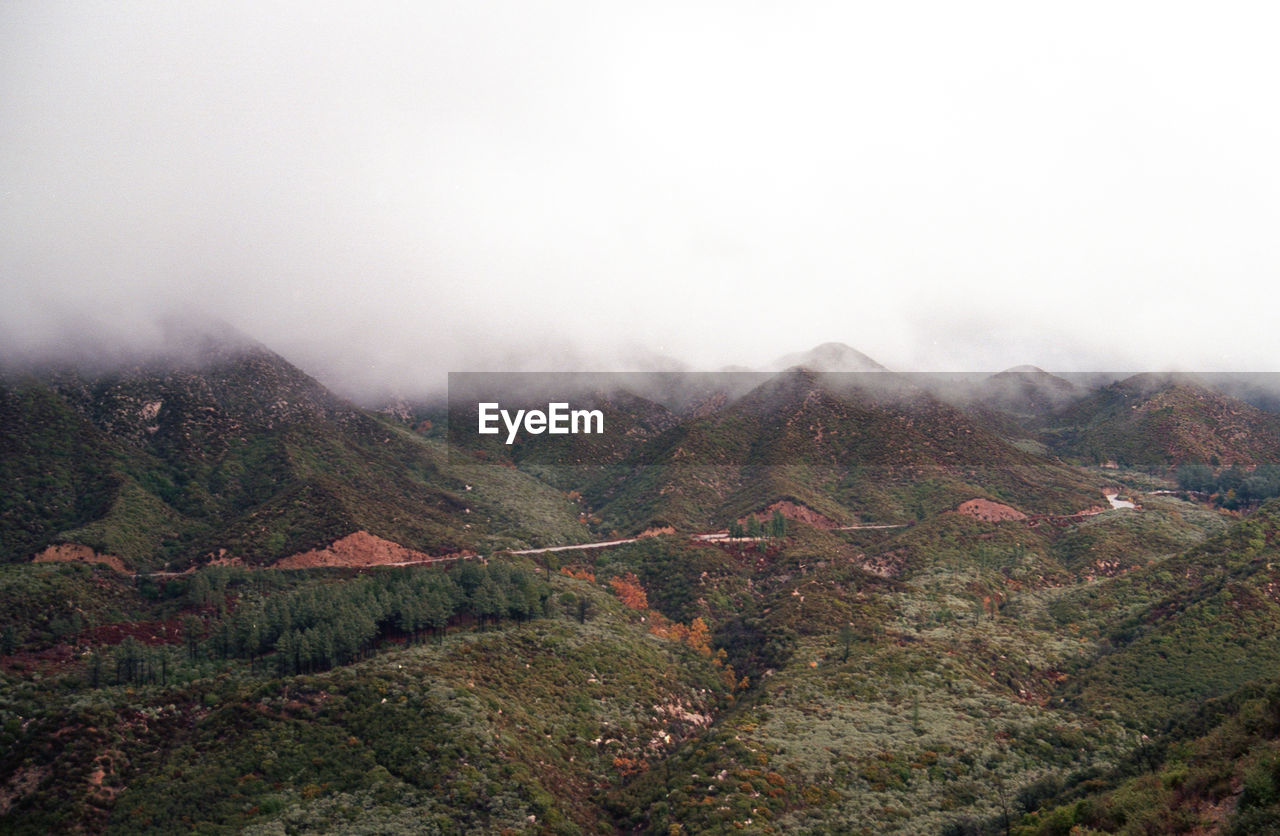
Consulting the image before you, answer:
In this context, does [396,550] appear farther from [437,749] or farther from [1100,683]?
[1100,683]

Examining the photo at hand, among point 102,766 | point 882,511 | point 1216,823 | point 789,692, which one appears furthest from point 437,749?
point 882,511

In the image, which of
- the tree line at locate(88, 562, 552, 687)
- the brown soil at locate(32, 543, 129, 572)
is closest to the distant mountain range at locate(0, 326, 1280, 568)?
the brown soil at locate(32, 543, 129, 572)

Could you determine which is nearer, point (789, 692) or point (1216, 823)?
point (1216, 823)

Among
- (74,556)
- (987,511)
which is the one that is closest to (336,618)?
(74,556)

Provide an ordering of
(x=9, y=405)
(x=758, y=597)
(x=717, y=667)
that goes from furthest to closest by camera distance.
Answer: (x=9, y=405) < (x=758, y=597) < (x=717, y=667)

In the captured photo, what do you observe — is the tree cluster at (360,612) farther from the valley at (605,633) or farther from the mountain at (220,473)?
the mountain at (220,473)

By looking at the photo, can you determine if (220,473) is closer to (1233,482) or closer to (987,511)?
(987,511)

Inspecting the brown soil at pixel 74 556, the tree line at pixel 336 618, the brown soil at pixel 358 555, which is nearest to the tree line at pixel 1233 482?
the tree line at pixel 336 618
